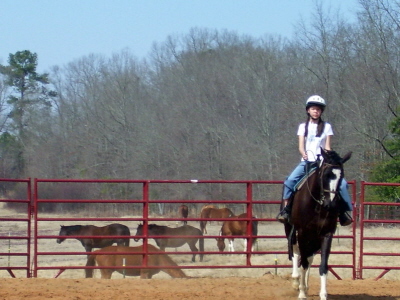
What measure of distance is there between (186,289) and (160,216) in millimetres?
11233

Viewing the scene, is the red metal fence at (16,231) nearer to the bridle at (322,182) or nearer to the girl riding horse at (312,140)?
the girl riding horse at (312,140)

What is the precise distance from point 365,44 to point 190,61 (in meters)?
19.4

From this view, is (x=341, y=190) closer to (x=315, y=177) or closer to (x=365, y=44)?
(x=315, y=177)

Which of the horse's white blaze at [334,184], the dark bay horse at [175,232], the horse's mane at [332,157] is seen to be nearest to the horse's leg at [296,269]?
the horse's white blaze at [334,184]

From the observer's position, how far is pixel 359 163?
3528 cm

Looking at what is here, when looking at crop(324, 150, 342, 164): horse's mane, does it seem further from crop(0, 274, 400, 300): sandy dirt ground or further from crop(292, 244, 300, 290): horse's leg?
crop(0, 274, 400, 300): sandy dirt ground

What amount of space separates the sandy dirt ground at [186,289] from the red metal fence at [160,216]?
0.66 meters

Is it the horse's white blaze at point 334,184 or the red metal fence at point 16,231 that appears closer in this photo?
the horse's white blaze at point 334,184

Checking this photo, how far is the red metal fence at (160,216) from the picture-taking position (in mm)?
10562

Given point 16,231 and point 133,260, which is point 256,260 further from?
point 16,231

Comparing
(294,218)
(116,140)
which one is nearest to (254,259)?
(294,218)

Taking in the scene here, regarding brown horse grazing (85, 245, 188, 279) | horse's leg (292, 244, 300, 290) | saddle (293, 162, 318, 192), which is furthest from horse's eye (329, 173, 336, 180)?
brown horse grazing (85, 245, 188, 279)

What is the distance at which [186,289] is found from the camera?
367 inches

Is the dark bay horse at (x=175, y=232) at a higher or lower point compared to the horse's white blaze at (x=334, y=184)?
lower
